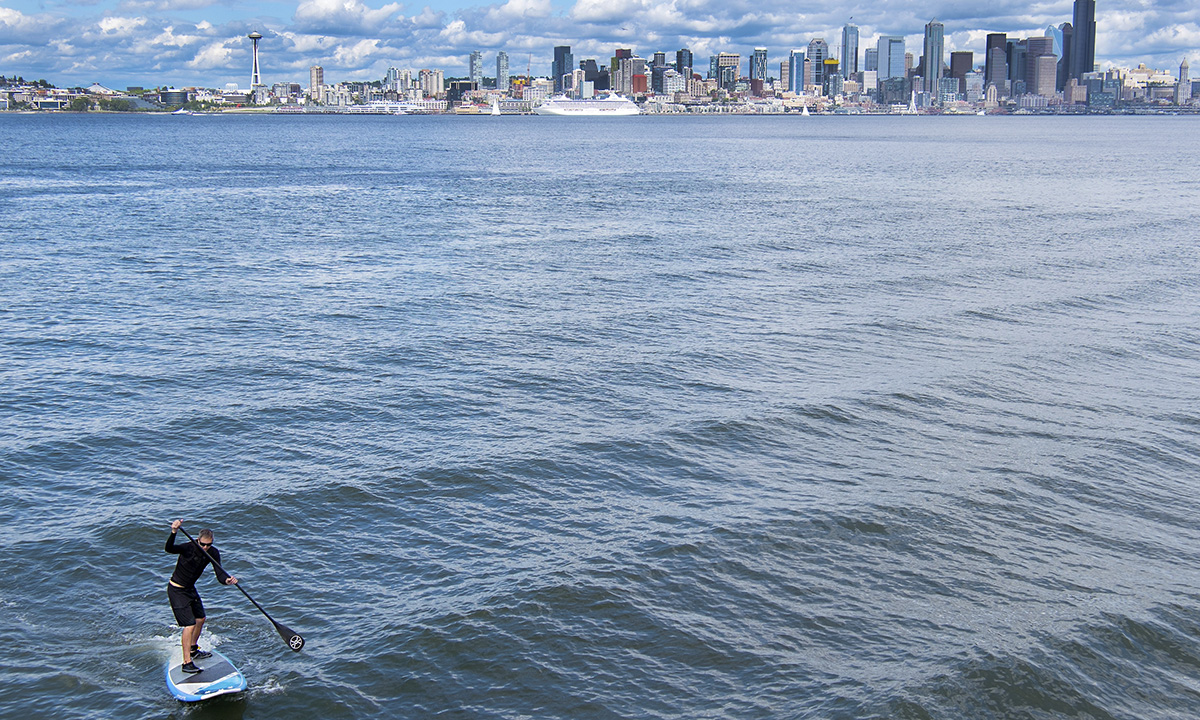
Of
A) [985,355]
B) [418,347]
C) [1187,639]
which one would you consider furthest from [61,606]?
[985,355]

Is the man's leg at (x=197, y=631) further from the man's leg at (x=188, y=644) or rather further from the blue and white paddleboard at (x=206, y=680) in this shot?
the blue and white paddleboard at (x=206, y=680)

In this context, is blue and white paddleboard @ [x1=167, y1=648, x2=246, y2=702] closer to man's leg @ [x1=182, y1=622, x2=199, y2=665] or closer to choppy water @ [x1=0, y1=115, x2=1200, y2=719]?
man's leg @ [x1=182, y1=622, x2=199, y2=665]

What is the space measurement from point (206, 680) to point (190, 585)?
179 centimetres

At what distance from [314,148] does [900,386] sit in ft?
601

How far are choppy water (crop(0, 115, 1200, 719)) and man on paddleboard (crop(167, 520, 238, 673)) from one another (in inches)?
45.2

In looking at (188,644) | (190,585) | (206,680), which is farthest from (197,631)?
(206,680)

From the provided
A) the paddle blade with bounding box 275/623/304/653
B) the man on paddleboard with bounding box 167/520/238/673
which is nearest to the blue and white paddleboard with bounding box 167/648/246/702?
the man on paddleboard with bounding box 167/520/238/673

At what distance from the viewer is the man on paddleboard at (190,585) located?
17.8 m

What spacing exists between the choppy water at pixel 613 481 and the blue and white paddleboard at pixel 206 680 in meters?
0.35

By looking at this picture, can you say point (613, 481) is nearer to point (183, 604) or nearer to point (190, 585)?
point (190, 585)

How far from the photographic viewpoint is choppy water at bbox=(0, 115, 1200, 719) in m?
18.2

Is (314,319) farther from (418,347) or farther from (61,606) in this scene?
(61,606)

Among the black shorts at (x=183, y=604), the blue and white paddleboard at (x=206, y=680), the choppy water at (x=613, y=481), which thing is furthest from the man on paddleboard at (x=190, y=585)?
the choppy water at (x=613, y=481)

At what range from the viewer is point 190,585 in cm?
1798
